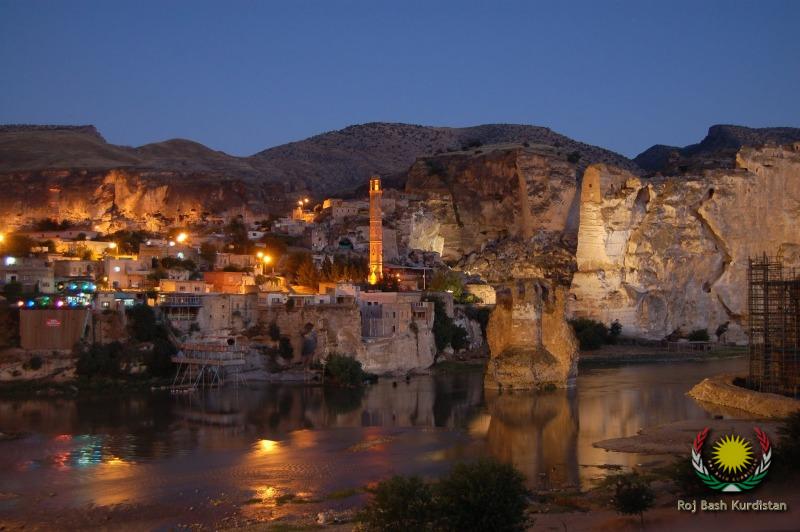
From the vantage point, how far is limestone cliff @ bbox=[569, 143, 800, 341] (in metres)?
50.2

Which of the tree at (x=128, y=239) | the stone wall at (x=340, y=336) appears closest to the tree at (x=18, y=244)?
the tree at (x=128, y=239)

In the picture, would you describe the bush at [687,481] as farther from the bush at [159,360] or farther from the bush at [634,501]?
the bush at [159,360]

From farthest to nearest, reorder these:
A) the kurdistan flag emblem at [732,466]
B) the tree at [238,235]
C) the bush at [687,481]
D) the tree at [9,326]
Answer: the tree at [238,235] → the tree at [9,326] → the bush at [687,481] → the kurdistan flag emblem at [732,466]

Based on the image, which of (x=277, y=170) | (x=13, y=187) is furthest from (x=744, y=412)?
(x=277, y=170)

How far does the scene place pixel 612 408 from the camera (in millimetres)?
26578

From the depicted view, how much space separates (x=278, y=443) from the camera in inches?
854

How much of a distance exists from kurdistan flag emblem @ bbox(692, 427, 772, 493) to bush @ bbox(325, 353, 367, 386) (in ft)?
58.6

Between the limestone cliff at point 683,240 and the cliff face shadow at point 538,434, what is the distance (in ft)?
71.6

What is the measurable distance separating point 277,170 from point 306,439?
A: 47906mm

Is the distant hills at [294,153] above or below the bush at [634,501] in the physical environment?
above

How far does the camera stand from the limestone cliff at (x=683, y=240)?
50.2 m

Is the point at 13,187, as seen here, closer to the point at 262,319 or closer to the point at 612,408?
the point at 262,319

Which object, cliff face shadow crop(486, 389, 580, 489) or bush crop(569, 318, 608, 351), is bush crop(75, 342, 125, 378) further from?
bush crop(569, 318, 608, 351)

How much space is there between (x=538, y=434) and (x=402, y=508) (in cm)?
1165
